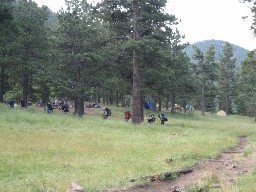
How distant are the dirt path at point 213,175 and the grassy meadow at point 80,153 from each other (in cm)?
62

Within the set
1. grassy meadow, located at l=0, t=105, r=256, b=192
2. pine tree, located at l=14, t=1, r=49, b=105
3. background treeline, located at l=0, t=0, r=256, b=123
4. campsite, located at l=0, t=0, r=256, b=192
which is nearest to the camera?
grassy meadow, located at l=0, t=105, r=256, b=192

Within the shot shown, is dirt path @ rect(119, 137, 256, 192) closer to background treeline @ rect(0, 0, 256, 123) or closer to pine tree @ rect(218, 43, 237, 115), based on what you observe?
background treeline @ rect(0, 0, 256, 123)

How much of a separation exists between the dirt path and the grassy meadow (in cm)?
62

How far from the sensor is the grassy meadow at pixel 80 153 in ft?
35.2

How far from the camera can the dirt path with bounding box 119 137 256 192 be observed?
10.5 meters

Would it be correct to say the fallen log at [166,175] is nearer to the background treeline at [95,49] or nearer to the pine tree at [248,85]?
the background treeline at [95,49]

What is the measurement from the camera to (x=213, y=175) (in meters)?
11.2

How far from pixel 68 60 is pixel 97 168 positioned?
22.0 meters

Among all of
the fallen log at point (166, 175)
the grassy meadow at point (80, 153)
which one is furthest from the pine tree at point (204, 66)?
the fallen log at point (166, 175)

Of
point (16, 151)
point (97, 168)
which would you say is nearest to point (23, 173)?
point (97, 168)

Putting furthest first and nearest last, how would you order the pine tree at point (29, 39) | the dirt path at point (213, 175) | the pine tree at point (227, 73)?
the pine tree at point (227, 73) < the pine tree at point (29, 39) < the dirt path at point (213, 175)

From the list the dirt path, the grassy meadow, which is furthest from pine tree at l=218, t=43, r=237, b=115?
the dirt path

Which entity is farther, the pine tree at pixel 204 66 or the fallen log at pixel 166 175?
the pine tree at pixel 204 66

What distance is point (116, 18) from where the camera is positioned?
31.8 metres
